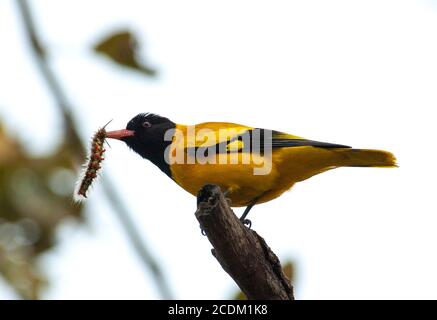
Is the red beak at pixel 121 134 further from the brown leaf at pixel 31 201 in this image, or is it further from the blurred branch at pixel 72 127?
the blurred branch at pixel 72 127

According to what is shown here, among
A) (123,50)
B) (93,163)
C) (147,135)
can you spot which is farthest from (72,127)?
(147,135)

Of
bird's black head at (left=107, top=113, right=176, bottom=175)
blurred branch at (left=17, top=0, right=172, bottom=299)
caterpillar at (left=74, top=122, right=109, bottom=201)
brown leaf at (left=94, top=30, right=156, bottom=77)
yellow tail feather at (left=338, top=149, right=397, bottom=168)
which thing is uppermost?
bird's black head at (left=107, top=113, right=176, bottom=175)

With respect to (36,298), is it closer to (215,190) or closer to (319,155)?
(215,190)

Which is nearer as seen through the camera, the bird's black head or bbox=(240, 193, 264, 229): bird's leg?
bbox=(240, 193, 264, 229): bird's leg

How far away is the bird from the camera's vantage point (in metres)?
5.01

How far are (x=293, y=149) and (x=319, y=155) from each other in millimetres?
247

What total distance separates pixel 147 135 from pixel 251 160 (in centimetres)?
147

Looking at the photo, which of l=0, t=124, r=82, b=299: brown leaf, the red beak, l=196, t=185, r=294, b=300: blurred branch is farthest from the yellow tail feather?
l=0, t=124, r=82, b=299: brown leaf

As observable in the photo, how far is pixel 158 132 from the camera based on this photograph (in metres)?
6.12

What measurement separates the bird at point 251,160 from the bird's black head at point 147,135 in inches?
15.7

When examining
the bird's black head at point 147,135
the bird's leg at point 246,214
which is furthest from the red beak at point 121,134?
the bird's leg at point 246,214

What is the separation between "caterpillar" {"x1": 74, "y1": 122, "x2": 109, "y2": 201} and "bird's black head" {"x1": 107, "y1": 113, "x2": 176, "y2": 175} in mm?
856

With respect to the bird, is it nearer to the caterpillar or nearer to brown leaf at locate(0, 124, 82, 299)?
the caterpillar
